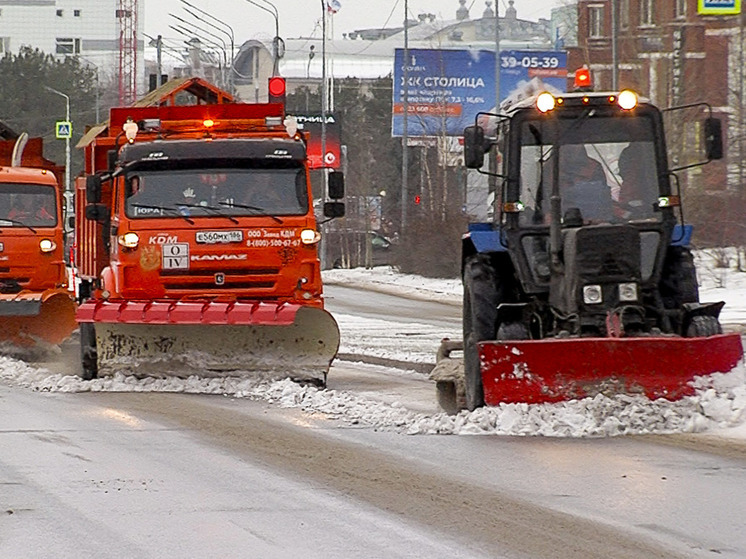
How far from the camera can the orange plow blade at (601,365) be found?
995cm

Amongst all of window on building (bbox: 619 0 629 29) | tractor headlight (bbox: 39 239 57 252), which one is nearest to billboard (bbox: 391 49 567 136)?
window on building (bbox: 619 0 629 29)

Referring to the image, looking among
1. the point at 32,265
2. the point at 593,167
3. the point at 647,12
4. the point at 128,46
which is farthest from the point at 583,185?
the point at 128,46

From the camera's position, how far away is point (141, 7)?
127m

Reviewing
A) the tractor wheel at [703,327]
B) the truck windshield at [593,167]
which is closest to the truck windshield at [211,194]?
the truck windshield at [593,167]

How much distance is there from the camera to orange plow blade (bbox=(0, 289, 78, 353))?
55.9 ft

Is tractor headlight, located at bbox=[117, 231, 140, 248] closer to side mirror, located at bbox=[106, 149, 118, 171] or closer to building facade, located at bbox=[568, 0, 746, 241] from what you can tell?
side mirror, located at bbox=[106, 149, 118, 171]

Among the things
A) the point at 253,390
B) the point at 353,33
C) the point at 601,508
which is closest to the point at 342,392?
the point at 253,390

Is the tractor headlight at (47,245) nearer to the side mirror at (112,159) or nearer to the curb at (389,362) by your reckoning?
→ the side mirror at (112,159)

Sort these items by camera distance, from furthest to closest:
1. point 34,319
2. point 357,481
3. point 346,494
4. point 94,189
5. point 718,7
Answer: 1. point 718,7
2. point 34,319
3. point 94,189
4. point 357,481
5. point 346,494

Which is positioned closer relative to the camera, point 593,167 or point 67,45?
point 593,167

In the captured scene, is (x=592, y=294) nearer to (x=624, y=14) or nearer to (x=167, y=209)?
(x=167, y=209)

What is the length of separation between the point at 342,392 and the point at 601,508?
5.94m

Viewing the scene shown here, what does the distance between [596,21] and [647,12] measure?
6.18 meters

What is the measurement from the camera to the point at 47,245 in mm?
18797
